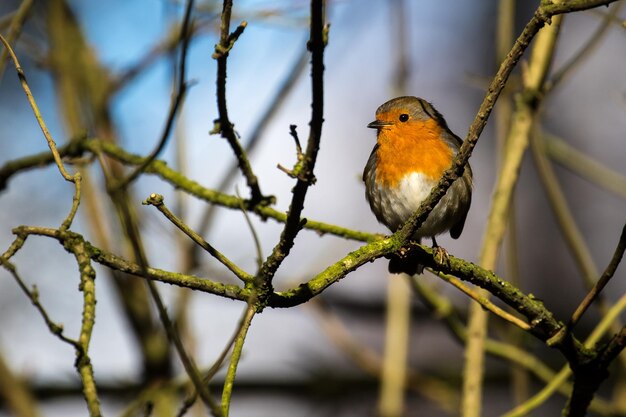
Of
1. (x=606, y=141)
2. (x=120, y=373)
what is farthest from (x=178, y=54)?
(x=606, y=141)

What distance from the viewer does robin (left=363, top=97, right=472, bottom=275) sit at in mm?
3471

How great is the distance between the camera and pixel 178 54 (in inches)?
75.4

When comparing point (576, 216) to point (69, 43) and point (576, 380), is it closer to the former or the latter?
point (69, 43)

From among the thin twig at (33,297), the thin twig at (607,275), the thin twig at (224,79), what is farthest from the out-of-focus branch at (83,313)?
the thin twig at (607,275)

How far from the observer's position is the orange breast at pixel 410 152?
350cm

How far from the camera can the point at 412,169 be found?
11.5 ft

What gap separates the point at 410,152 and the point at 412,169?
108mm

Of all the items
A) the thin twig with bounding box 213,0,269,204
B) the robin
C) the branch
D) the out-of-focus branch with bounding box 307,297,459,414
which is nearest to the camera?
the branch

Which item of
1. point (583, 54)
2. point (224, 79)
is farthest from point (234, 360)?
point (583, 54)

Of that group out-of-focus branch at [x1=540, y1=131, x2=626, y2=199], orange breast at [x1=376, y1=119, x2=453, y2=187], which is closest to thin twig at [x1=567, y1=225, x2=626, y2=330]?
orange breast at [x1=376, y1=119, x2=453, y2=187]

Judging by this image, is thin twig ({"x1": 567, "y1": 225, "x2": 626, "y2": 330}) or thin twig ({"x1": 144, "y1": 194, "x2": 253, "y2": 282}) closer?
thin twig ({"x1": 144, "y1": 194, "x2": 253, "y2": 282})

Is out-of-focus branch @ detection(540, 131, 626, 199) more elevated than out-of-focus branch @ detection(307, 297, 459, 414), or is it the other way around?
out-of-focus branch @ detection(540, 131, 626, 199)

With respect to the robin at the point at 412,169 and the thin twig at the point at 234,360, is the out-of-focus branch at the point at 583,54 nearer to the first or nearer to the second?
the robin at the point at 412,169

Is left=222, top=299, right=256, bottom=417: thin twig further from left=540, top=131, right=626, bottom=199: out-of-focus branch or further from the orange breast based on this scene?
left=540, top=131, right=626, bottom=199: out-of-focus branch
